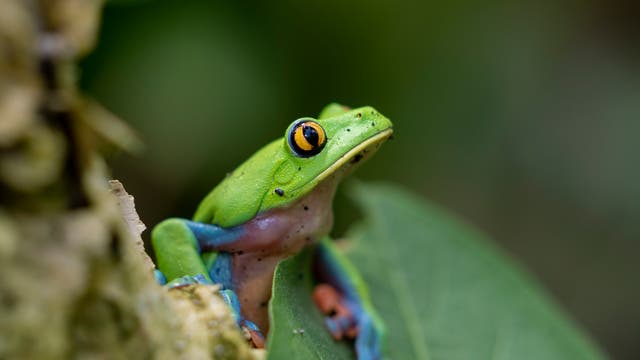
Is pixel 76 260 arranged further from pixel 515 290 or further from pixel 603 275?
pixel 603 275

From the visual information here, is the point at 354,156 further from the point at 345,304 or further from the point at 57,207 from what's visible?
the point at 57,207

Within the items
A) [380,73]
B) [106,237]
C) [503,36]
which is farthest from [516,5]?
[106,237]

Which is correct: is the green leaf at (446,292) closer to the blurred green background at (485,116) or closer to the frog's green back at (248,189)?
the frog's green back at (248,189)

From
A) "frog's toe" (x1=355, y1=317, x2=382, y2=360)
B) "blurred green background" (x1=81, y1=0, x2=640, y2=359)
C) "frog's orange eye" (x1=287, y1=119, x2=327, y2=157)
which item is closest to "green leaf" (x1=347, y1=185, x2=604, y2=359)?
"frog's toe" (x1=355, y1=317, x2=382, y2=360)

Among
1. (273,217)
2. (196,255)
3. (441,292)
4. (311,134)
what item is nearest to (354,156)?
(311,134)

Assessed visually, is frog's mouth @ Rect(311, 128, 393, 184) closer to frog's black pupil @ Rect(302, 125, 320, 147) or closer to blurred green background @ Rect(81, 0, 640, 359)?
frog's black pupil @ Rect(302, 125, 320, 147)

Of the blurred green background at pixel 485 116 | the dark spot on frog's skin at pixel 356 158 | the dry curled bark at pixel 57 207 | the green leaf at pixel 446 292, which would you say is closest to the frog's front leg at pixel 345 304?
the green leaf at pixel 446 292
